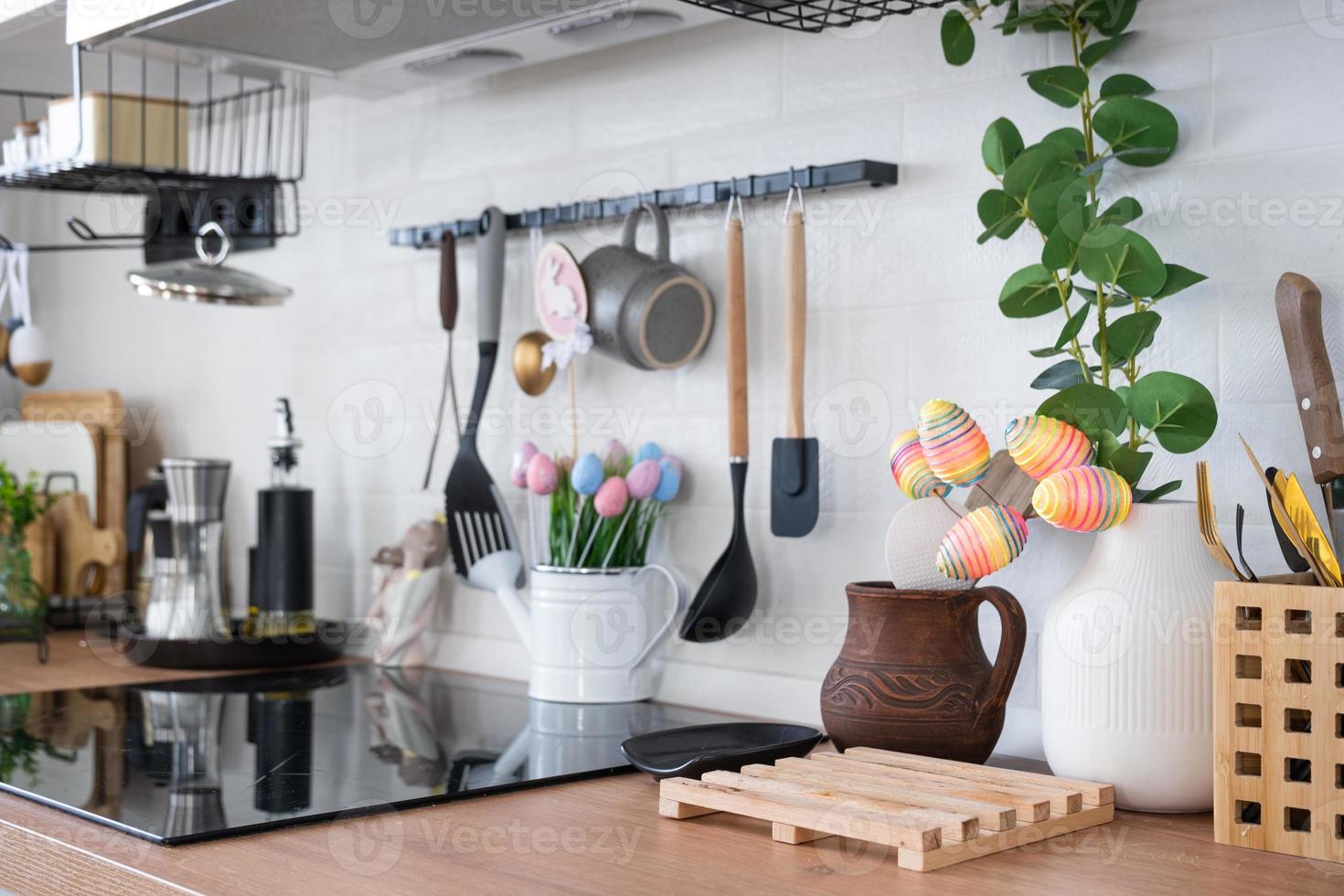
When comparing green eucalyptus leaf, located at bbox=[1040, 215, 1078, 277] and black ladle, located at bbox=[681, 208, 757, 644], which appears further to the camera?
black ladle, located at bbox=[681, 208, 757, 644]

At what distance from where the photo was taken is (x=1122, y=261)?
1034 mm

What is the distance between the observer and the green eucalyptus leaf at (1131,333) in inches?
41.4

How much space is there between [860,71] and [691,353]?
12.6 inches

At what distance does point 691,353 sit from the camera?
1425 millimetres

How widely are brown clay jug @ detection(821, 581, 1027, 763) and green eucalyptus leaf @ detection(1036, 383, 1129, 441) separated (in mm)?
141

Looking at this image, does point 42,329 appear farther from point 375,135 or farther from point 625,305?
point 625,305

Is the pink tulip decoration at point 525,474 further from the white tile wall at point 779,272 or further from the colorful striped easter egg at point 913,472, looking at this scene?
the colorful striped easter egg at point 913,472

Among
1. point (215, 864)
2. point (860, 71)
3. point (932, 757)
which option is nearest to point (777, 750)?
point (932, 757)

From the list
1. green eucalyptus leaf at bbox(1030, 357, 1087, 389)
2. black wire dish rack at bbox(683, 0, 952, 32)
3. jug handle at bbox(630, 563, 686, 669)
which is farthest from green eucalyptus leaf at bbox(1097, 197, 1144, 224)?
jug handle at bbox(630, 563, 686, 669)

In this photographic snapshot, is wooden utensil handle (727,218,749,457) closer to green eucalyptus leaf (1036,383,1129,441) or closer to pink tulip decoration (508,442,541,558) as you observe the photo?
pink tulip decoration (508,442,541,558)

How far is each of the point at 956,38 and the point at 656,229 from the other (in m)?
0.39

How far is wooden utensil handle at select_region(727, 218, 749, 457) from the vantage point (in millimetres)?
1350

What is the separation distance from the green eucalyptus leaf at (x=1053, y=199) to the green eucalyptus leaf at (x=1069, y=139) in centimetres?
3

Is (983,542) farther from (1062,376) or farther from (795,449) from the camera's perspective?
(795,449)
